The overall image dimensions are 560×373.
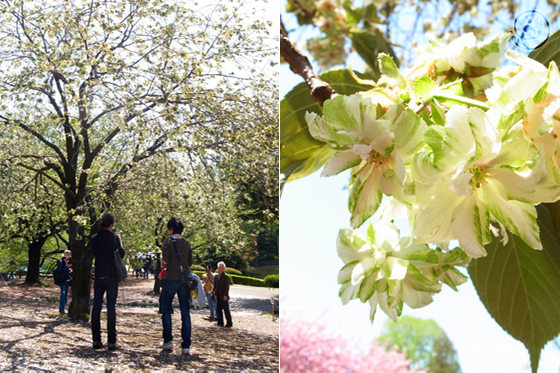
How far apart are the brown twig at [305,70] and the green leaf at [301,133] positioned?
3cm

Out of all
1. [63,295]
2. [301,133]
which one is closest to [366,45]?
[301,133]

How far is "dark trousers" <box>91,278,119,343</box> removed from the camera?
1.41m

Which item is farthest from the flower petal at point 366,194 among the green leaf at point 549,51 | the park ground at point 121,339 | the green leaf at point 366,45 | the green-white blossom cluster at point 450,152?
the park ground at point 121,339

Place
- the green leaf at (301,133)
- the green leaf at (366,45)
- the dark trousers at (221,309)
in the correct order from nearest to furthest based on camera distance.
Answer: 1. the green leaf at (301,133)
2. the green leaf at (366,45)
3. the dark trousers at (221,309)

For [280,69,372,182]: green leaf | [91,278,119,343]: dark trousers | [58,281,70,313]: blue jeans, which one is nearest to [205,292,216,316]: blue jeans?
[91,278,119,343]: dark trousers

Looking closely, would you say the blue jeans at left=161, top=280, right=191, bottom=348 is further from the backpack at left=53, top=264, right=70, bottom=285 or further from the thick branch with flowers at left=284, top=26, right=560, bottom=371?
the thick branch with flowers at left=284, top=26, right=560, bottom=371

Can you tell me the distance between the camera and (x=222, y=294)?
1564 millimetres

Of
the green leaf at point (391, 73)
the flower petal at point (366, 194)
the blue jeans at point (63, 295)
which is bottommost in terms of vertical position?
the blue jeans at point (63, 295)

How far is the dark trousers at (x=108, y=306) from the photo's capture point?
141 cm

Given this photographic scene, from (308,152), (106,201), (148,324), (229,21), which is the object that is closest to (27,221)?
(106,201)

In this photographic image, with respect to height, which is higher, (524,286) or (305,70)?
(305,70)

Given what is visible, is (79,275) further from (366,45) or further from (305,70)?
(305,70)

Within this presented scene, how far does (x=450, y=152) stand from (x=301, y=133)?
0.46ft

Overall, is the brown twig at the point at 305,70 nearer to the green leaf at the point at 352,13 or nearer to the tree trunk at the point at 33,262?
the green leaf at the point at 352,13
